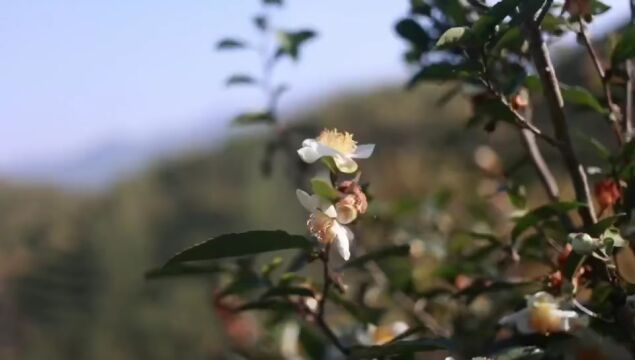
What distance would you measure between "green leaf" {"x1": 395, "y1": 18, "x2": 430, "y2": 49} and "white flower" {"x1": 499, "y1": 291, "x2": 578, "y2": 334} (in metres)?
0.28

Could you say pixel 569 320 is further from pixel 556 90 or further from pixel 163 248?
pixel 163 248

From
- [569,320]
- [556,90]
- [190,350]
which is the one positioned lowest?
[190,350]

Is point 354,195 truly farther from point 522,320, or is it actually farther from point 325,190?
point 522,320

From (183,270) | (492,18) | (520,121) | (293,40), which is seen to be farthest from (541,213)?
(293,40)

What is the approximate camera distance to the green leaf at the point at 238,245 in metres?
0.67

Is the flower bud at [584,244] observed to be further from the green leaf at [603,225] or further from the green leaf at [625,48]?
the green leaf at [625,48]

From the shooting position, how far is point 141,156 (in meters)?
6.92

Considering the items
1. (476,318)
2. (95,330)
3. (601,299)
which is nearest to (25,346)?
(95,330)

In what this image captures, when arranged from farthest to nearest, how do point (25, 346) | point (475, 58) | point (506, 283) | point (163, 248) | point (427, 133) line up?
point (427, 133) → point (163, 248) → point (25, 346) → point (506, 283) → point (475, 58)

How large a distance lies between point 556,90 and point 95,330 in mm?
2917

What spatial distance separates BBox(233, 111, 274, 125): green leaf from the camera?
1.37 m

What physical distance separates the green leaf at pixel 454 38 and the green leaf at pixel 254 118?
2.15 feet

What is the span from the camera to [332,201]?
70cm

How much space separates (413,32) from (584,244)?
31 cm
